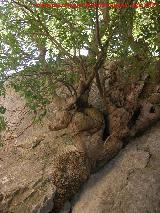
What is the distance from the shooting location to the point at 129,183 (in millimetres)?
7469

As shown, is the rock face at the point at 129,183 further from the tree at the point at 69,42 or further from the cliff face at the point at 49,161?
the tree at the point at 69,42

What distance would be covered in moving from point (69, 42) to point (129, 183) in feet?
11.2

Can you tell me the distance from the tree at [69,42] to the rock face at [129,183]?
1471 mm

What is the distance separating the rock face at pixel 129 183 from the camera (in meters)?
7.12

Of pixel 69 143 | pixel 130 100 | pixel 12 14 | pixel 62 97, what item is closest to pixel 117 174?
pixel 69 143

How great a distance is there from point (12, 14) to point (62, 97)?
8.62ft

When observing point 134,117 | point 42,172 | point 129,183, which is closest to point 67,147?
point 42,172

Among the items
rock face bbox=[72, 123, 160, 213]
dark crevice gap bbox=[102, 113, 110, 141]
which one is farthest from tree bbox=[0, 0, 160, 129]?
rock face bbox=[72, 123, 160, 213]

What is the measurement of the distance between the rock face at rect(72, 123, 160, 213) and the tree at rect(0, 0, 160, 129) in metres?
1.47

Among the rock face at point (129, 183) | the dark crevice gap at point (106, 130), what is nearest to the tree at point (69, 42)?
the dark crevice gap at point (106, 130)

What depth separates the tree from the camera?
6699 mm

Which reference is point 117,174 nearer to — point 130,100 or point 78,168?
point 78,168

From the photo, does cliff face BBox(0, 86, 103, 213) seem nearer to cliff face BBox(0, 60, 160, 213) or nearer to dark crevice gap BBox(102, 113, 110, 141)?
cliff face BBox(0, 60, 160, 213)

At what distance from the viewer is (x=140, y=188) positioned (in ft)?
24.1
